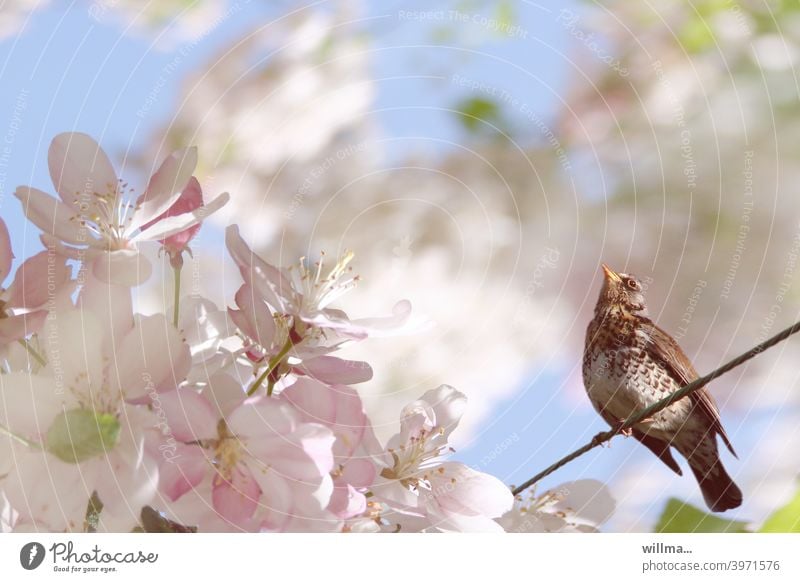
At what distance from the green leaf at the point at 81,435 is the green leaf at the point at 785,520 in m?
0.41

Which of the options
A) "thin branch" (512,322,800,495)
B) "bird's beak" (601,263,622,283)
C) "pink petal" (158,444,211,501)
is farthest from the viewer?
"bird's beak" (601,263,622,283)

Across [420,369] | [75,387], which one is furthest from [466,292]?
[75,387]

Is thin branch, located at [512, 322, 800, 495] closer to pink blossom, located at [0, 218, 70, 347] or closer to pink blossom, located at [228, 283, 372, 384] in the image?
pink blossom, located at [228, 283, 372, 384]

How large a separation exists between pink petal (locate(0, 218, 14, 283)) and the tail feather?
1.38ft

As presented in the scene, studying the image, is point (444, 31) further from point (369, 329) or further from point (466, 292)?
point (369, 329)

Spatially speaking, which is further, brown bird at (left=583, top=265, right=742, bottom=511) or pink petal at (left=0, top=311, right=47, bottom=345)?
brown bird at (left=583, top=265, right=742, bottom=511)

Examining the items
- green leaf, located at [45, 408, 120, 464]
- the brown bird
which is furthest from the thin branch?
green leaf, located at [45, 408, 120, 464]

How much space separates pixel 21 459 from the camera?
1.09 ft

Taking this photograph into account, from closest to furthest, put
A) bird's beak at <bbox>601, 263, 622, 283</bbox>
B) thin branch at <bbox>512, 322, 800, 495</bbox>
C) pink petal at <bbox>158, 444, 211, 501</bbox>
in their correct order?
pink petal at <bbox>158, 444, 211, 501</bbox>
thin branch at <bbox>512, 322, 800, 495</bbox>
bird's beak at <bbox>601, 263, 622, 283</bbox>

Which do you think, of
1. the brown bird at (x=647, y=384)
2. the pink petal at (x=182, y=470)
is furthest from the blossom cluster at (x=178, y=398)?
the brown bird at (x=647, y=384)

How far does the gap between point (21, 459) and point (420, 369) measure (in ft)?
0.86

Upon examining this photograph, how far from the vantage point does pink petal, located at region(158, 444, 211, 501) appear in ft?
1.03

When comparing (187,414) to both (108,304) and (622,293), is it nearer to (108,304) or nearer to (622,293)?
(108,304)

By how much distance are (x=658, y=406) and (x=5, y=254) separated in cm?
36
